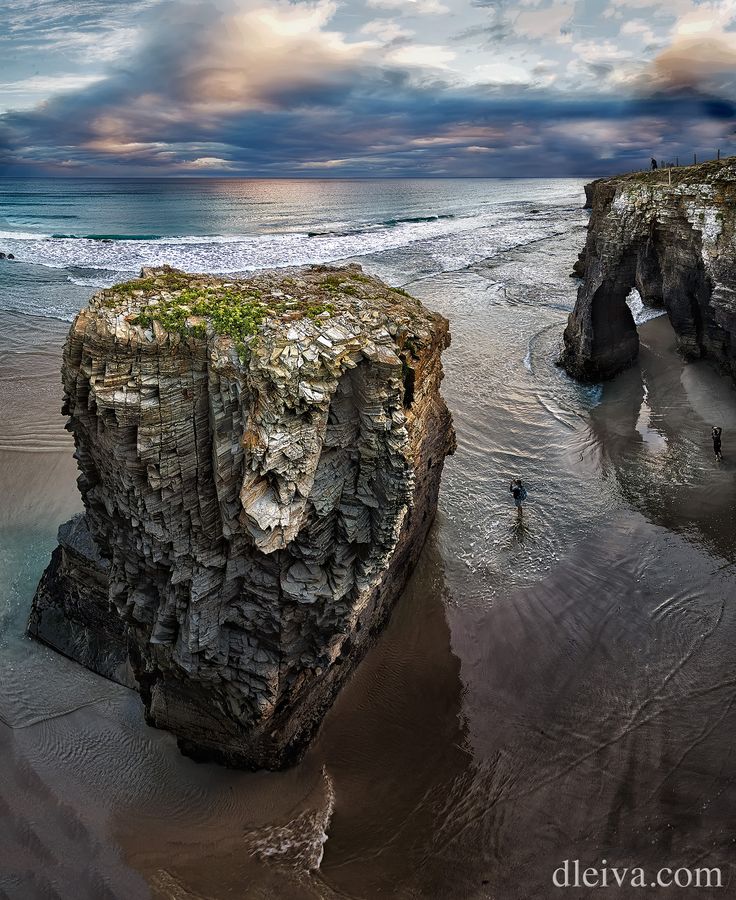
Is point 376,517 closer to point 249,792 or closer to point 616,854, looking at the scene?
point 249,792

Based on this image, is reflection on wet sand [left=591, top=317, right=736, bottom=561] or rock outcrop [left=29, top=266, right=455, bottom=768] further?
reflection on wet sand [left=591, top=317, right=736, bottom=561]

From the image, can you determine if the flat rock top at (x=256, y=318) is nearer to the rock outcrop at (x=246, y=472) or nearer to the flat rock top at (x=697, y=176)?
the rock outcrop at (x=246, y=472)

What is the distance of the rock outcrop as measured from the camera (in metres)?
6.16

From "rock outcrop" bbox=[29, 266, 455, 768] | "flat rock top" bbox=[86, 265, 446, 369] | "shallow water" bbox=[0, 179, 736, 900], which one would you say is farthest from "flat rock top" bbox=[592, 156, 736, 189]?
"flat rock top" bbox=[86, 265, 446, 369]

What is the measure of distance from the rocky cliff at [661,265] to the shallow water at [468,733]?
15.0 feet

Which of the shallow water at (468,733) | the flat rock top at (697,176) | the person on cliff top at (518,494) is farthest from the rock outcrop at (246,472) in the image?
the flat rock top at (697,176)

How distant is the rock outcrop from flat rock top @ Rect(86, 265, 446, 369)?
2 centimetres

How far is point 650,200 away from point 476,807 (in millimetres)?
17062

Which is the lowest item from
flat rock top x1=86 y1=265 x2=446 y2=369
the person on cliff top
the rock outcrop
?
the person on cliff top

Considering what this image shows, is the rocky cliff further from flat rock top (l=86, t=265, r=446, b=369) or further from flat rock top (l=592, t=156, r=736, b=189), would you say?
flat rock top (l=86, t=265, r=446, b=369)

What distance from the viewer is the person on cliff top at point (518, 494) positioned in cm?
1358

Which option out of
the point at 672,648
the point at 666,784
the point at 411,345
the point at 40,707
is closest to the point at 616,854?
the point at 666,784

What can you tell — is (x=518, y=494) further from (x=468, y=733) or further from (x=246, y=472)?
(x=246, y=472)

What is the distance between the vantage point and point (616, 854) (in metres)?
7.43
